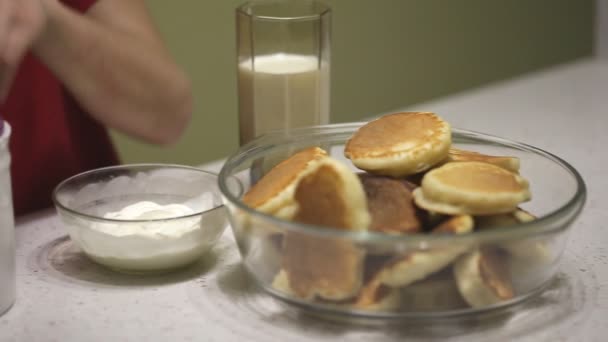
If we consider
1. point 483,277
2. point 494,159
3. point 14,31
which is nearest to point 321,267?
point 483,277

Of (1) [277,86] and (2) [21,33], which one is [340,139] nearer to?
(1) [277,86]

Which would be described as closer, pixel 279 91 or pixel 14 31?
pixel 14 31

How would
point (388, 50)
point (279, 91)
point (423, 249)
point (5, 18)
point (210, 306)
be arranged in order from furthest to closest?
point (388, 50), point (279, 91), point (5, 18), point (210, 306), point (423, 249)

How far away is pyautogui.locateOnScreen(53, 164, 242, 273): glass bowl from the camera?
0.81 metres

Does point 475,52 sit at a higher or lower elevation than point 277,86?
lower

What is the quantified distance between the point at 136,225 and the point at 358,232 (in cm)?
24

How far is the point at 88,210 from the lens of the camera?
91 cm

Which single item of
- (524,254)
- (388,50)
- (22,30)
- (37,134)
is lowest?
(388,50)

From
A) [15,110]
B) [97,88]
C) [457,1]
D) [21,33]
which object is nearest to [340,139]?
[21,33]

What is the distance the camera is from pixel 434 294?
2.27ft

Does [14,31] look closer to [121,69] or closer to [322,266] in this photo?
[121,69]

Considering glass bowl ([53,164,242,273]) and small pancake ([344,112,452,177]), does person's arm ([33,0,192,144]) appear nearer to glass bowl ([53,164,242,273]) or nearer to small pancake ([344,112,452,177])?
glass bowl ([53,164,242,273])

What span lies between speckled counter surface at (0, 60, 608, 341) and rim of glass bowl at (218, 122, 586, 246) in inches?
3.3

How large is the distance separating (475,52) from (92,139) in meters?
1.80
